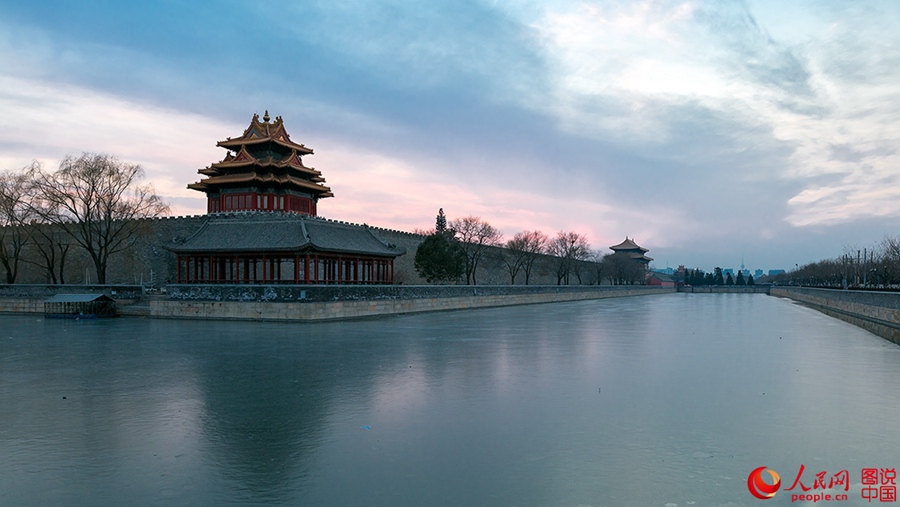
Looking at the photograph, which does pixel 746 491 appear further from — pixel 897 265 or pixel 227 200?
pixel 897 265

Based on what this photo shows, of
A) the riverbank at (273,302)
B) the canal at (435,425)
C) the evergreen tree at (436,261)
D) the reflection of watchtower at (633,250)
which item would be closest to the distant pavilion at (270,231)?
the riverbank at (273,302)

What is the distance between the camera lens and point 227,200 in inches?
1499

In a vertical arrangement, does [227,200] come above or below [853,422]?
above

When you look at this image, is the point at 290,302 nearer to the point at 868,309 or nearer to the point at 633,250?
the point at 868,309

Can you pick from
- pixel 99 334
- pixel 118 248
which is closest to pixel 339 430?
pixel 99 334

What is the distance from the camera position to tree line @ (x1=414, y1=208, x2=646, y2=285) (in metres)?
45.5

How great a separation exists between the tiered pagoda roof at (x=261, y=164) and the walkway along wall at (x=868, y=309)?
104 feet

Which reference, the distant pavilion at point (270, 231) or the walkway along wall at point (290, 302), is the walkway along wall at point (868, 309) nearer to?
the walkway along wall at point (290, 302)

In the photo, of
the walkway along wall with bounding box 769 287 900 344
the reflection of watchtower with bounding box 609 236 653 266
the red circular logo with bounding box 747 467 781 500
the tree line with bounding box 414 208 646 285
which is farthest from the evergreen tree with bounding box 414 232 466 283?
the reflection of watchtower with bounding box 609 236 653 266

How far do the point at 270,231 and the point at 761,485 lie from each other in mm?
30250

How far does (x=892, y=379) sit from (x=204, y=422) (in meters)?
12.4

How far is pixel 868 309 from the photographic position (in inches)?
1089

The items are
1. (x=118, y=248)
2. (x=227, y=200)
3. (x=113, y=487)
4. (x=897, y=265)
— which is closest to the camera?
(x=113, y=487)

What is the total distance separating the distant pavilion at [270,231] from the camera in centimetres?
3147
